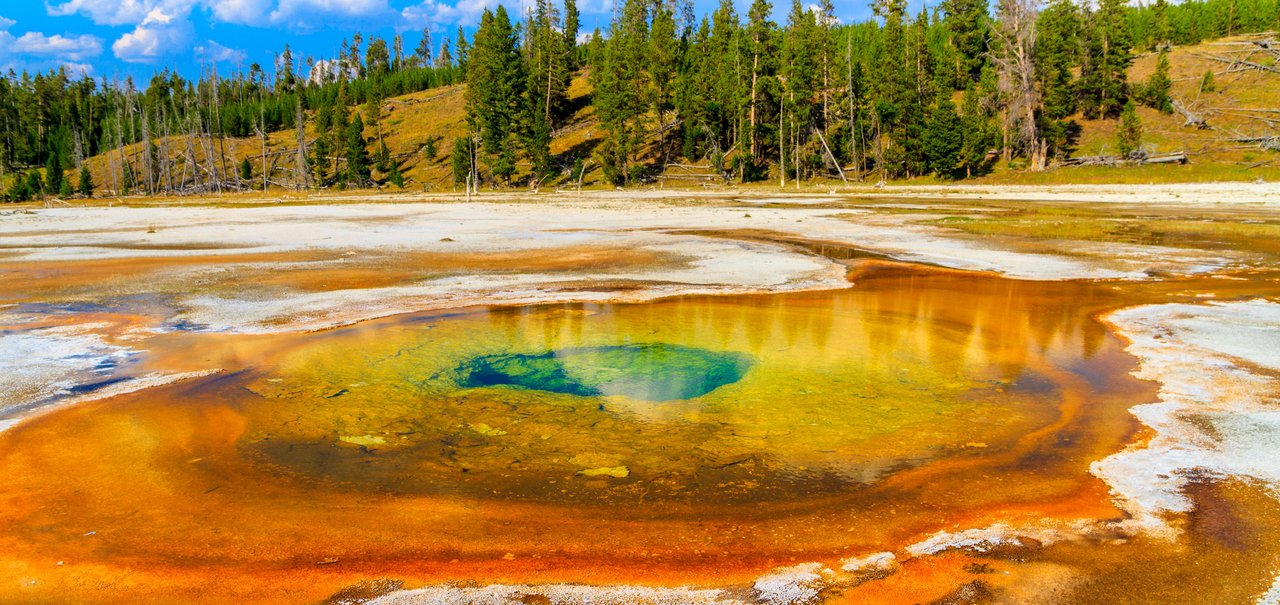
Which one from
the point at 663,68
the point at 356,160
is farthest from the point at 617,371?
the point at 356,160

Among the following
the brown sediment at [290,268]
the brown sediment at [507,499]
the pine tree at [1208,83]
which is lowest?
the brown sediment at [507,499]

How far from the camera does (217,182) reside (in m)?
77.6

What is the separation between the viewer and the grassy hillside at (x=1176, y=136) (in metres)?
44.8

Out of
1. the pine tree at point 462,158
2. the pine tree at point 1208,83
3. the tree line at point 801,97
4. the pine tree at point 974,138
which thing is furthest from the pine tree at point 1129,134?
the pine tree at point 462,158

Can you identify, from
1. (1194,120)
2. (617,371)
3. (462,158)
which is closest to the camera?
(617,371)

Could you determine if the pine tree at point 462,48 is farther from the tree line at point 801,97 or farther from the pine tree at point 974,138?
the pine tree at point 974,138

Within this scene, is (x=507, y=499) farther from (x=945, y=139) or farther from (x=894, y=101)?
(x=894, y=101)

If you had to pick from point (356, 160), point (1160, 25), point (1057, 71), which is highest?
point (1160, 25)

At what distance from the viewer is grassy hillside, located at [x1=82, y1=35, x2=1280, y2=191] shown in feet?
147

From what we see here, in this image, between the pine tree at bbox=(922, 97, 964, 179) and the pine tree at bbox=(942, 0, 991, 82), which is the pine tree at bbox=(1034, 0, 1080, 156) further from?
the pine tree at bbox=(942, 0, 991, 82)

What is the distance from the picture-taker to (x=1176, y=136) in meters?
50.5

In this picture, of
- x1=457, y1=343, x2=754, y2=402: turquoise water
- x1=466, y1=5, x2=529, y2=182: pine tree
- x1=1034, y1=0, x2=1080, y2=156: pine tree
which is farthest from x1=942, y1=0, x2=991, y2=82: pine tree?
x1=457, y1=343, x2=754, y2=402: turquoise water

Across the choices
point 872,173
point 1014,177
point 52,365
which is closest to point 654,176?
point 872,173

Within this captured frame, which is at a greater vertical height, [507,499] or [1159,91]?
[1159,91]
